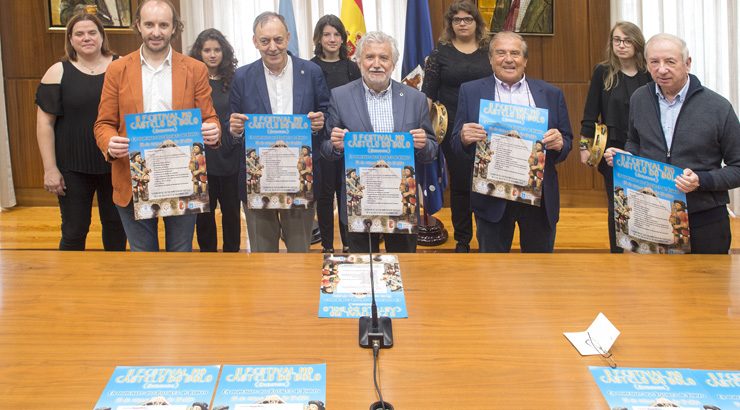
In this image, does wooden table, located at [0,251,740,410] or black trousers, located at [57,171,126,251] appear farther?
black trousers, located at [57,171,126,251]

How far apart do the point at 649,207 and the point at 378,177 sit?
100 centimetres

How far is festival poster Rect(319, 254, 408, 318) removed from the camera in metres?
1.92

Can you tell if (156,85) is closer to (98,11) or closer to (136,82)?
(136,82)

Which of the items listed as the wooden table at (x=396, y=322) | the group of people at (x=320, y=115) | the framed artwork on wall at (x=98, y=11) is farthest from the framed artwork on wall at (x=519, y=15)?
the wooden table at (x=396, y=322)

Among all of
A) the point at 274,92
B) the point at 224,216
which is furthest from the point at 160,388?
the point at 224,216

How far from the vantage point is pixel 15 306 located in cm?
196

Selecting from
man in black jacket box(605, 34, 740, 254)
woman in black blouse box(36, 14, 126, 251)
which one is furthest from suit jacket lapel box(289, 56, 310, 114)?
man in black jacket box(605, 34, 740, 254)

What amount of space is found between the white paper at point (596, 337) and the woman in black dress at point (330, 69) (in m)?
2.59

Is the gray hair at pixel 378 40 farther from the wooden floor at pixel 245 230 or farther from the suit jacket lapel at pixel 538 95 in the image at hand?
the wooden floor at pixel 245 230

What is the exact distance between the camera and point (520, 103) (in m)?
3.09

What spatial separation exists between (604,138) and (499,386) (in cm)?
245

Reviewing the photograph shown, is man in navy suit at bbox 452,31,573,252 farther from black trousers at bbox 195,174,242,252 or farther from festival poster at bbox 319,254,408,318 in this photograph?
black trousers at bbox 195,174,242,252

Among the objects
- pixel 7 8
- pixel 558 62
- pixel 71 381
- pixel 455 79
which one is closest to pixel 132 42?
pixel 7 8

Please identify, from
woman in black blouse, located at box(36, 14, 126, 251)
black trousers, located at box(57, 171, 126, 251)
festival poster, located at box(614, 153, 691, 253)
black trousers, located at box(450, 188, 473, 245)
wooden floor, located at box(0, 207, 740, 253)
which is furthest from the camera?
wooden floor, located at box(0, 207, 740, 253)
